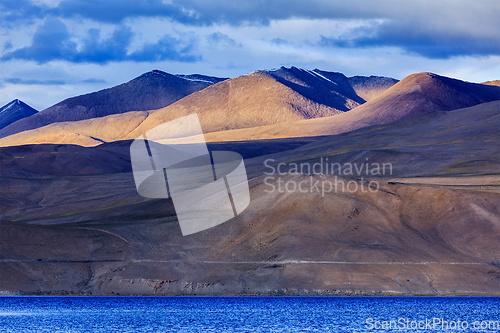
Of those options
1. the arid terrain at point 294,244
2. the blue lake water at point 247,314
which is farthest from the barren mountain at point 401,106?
the blue lake water at point 247,314

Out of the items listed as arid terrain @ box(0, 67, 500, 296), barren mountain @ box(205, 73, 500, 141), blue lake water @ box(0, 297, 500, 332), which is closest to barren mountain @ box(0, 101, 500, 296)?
arid terrain @ box(0, 67, 500, 296)

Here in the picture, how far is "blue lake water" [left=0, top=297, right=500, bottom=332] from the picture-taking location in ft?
128

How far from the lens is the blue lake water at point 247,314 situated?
3909 cm

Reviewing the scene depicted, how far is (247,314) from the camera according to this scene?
44219mm

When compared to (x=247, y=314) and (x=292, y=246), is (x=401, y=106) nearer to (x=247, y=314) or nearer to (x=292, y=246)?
(x=292, y=246)

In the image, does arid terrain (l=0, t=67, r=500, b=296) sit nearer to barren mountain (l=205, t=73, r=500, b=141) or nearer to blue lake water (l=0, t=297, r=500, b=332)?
blue lake water (l=0, t=297, r=500, b=332)

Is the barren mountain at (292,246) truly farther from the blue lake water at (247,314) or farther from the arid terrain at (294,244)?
the blue lake water at (247,314)

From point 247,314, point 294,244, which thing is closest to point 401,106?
point 294,244

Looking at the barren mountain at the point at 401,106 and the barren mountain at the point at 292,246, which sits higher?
the barren mountain at the point at 401,106

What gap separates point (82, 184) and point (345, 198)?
57563mm

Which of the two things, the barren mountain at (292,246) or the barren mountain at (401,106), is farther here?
the barren mountain at (401,106)

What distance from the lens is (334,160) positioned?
10300cm

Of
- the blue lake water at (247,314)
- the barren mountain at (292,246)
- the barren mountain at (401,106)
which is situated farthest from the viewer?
the barren mountain at (401,106)

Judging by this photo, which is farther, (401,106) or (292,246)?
(401,106)
